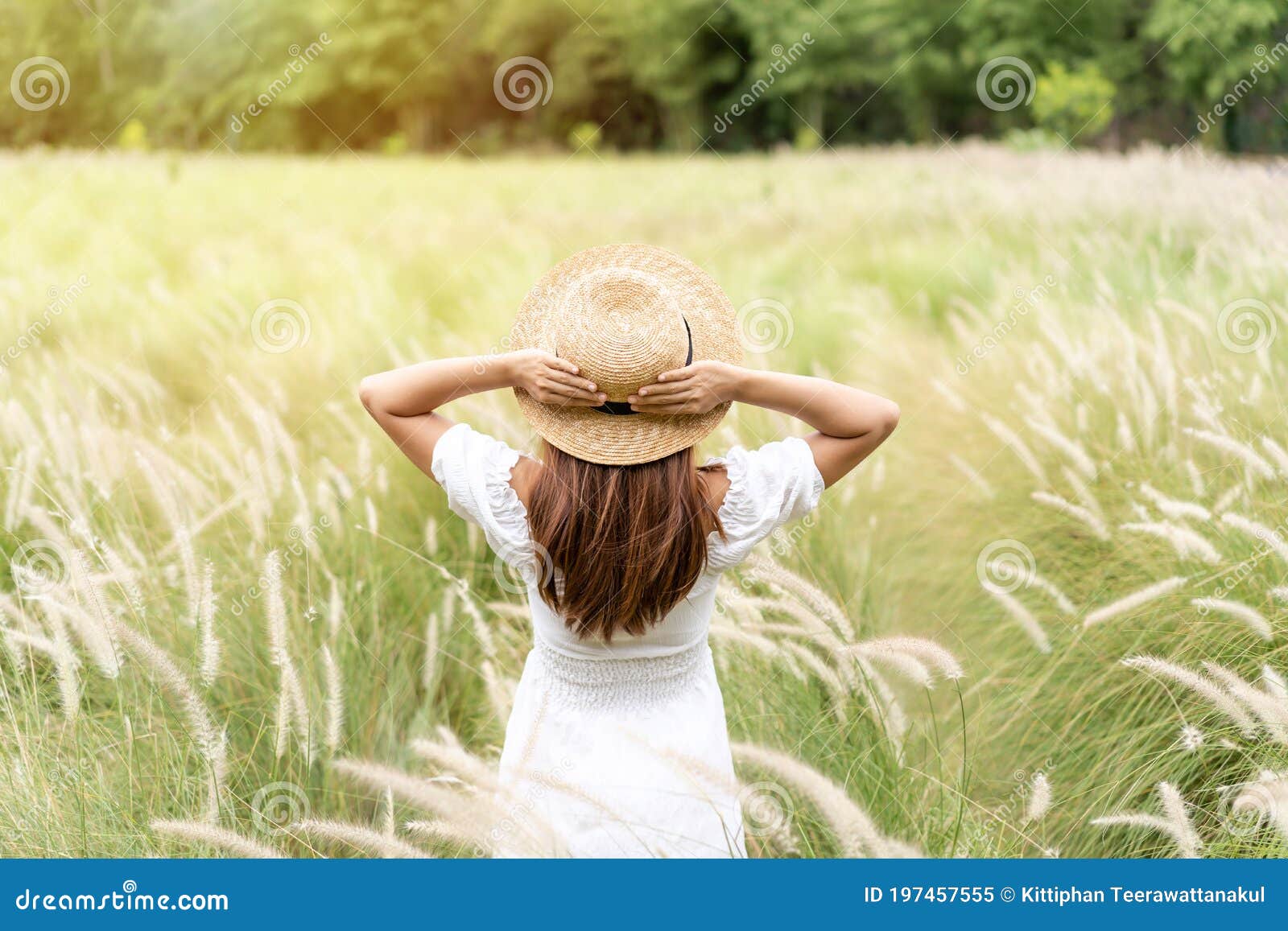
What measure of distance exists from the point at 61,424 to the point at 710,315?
1897 mm

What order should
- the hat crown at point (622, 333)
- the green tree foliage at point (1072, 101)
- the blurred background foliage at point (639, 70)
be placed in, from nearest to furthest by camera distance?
1. the hat crown at point (622, 333)
2. the blurred background foliage at point (639, 70)
3. the green tree foliage at point (1072, 101)

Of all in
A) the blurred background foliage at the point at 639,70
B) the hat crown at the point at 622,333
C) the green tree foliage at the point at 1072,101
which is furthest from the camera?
the green tree foliage at the point at 1072,101

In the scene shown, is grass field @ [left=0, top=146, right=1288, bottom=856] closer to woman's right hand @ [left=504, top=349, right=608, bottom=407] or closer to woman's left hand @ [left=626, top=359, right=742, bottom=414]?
woman's left hand @ [left=626, top=359, right=742, bottom=414]

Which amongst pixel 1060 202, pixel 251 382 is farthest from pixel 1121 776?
pixel 1060 202

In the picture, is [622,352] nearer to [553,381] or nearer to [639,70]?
[553,381]

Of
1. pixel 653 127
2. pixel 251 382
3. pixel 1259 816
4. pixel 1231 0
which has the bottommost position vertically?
pixel 1259 816

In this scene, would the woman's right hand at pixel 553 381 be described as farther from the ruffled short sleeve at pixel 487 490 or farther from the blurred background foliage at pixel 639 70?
the blurred background foliage at pixel 639 70

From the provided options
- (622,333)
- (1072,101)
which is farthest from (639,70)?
→ (622,333)

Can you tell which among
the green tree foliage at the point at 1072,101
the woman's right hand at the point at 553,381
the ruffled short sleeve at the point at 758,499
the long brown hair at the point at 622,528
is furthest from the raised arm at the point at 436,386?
the green tree foliage at the point at 1072,101

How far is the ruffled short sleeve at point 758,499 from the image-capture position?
1.72 metres

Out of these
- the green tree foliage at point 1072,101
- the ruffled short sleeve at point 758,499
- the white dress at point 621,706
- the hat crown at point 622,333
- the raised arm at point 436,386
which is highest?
the green tree foliage at point 1072,101

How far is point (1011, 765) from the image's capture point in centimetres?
250

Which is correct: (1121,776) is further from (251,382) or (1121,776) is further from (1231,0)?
(1231,0)

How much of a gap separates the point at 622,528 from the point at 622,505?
4cm
